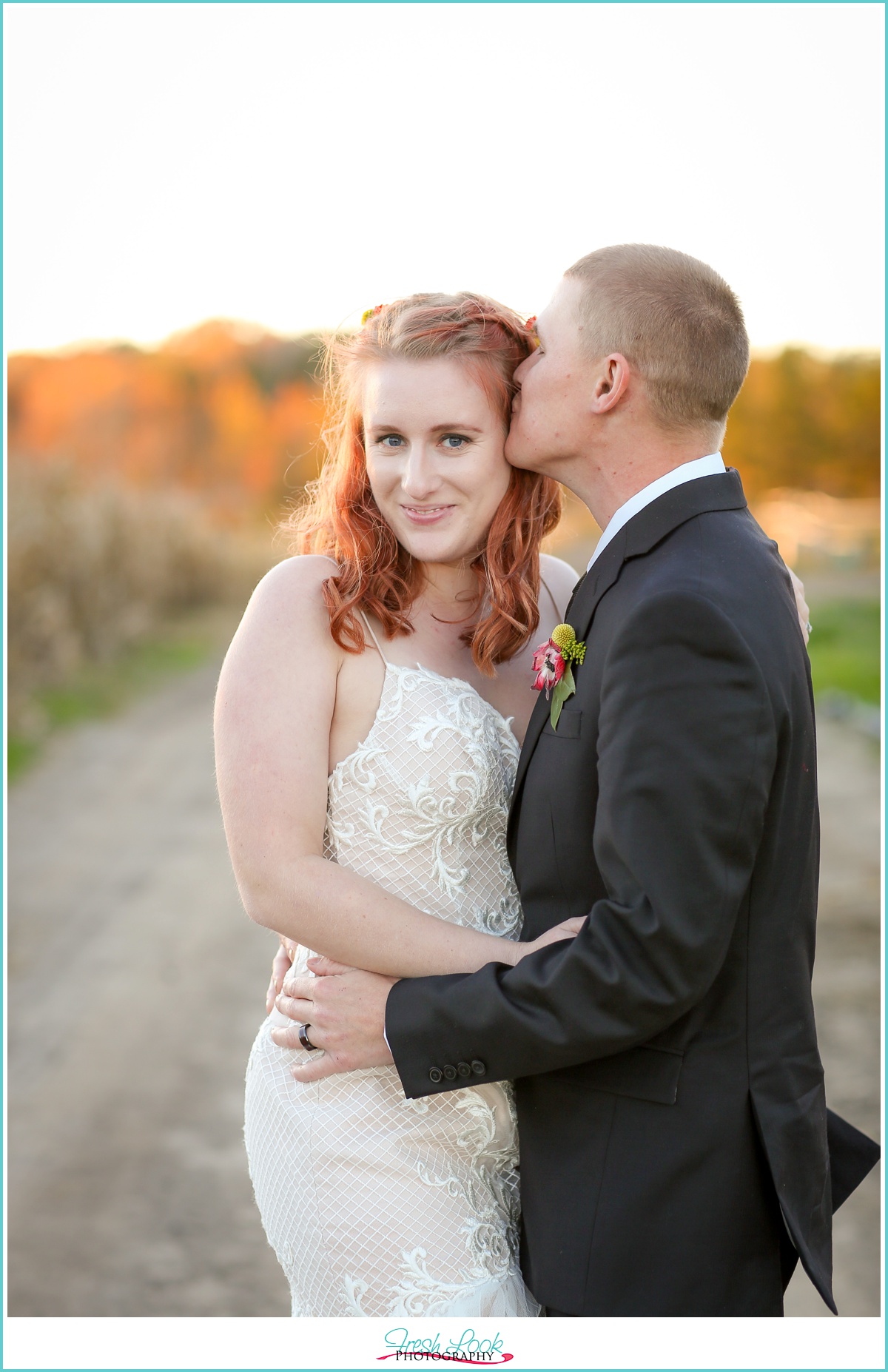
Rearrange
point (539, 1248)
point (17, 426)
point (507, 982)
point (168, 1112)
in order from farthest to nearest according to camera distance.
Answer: point (17, 426) < point (168, 1112) < point (539, 1248) < point (507, 982)

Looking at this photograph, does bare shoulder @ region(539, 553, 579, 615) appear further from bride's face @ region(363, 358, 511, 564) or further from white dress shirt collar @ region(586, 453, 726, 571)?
white dress shirt collar @ region(586, 453, 726, 571)

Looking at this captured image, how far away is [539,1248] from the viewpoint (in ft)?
7.23

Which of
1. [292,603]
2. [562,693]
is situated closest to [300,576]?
[292,603]

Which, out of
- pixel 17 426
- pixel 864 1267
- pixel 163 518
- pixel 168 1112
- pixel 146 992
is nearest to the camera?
pixel 864 1267

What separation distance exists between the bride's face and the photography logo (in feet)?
5.12

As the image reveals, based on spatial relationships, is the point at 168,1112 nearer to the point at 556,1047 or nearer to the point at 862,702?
the point at 556,1047

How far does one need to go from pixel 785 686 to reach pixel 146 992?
21.5 feet

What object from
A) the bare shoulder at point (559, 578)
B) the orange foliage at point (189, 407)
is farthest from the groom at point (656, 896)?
the orange foliage at point (189, 407)

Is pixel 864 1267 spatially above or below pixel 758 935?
below

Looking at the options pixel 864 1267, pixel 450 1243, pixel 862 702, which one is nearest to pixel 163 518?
pixel 862 702

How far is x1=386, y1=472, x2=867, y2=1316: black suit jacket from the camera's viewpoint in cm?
189

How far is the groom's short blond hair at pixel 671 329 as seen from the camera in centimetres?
219

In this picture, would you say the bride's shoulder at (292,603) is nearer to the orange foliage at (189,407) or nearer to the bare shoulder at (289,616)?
the bare shoulder at (289,616)

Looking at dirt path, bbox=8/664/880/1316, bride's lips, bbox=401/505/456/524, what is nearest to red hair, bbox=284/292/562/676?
bride's lips, bbox=401/505/456/524
